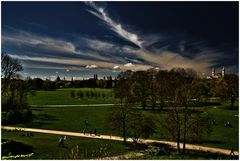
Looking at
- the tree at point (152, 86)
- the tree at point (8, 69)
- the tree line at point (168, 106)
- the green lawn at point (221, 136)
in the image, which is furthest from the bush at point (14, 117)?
the tree at point (152, 86)

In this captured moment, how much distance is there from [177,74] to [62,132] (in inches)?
1258

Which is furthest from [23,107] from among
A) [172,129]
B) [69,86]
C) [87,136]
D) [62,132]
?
[69,86]

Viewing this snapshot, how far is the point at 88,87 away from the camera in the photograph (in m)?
111

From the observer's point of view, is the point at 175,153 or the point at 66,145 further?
the point at 66,145

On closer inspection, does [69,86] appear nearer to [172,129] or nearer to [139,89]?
[139,89]

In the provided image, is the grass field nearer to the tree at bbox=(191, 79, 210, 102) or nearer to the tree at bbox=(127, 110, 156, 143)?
the tree at bbox=(127, 110, 156, 143)

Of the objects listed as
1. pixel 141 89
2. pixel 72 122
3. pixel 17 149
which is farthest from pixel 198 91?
pixel 17 149

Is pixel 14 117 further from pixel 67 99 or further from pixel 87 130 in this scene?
pixel 67 99

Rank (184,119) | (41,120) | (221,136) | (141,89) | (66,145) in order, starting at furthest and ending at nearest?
(141,89) < (41,120) < (221,136) < (184,119) < (66,145)

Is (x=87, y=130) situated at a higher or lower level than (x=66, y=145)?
higher

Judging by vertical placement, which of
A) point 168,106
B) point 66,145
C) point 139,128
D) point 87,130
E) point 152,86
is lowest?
point 66,145

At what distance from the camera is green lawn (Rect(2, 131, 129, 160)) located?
25.1 metres

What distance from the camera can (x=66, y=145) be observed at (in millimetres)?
28641

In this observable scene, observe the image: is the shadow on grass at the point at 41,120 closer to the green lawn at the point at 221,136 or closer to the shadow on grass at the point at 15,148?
the shadow on grass at the point at 15,148
